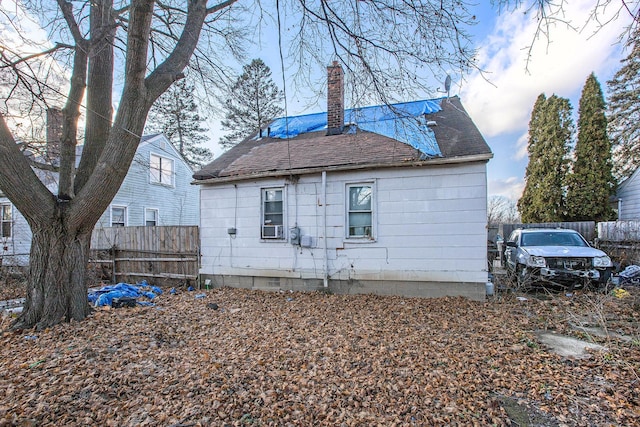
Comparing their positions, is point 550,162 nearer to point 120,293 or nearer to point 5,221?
point 120,293

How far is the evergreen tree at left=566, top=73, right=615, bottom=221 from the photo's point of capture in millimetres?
13641

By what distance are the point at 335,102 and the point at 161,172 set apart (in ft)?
34.8

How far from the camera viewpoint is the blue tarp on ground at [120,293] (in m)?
6.48

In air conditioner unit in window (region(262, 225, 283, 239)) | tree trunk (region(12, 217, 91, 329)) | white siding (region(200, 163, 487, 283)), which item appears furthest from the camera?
air conditioner unit in window (region(262, 225, 283, 239))

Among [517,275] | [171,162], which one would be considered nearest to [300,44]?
[517,275]

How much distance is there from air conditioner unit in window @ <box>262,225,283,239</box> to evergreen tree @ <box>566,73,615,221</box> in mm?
13585

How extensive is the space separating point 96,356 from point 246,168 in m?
5.61

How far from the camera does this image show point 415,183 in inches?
280

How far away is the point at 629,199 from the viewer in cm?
1345

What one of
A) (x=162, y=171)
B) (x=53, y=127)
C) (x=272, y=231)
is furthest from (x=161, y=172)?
(x=272, y=231)

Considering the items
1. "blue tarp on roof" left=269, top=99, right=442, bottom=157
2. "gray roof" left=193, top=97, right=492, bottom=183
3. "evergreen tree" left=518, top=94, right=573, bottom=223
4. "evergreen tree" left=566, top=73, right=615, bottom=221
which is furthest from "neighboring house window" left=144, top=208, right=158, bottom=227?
"evergreen tree" left=566, top=73, right=615, bottom=221

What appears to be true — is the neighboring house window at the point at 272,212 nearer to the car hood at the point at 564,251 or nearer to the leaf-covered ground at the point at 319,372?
the leaf-covered ground at the point at 319,372

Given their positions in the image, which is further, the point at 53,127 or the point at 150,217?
the point at 150,217

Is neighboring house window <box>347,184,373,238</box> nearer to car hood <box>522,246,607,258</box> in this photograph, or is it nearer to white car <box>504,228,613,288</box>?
white car <box>504,228,613,288</box>
